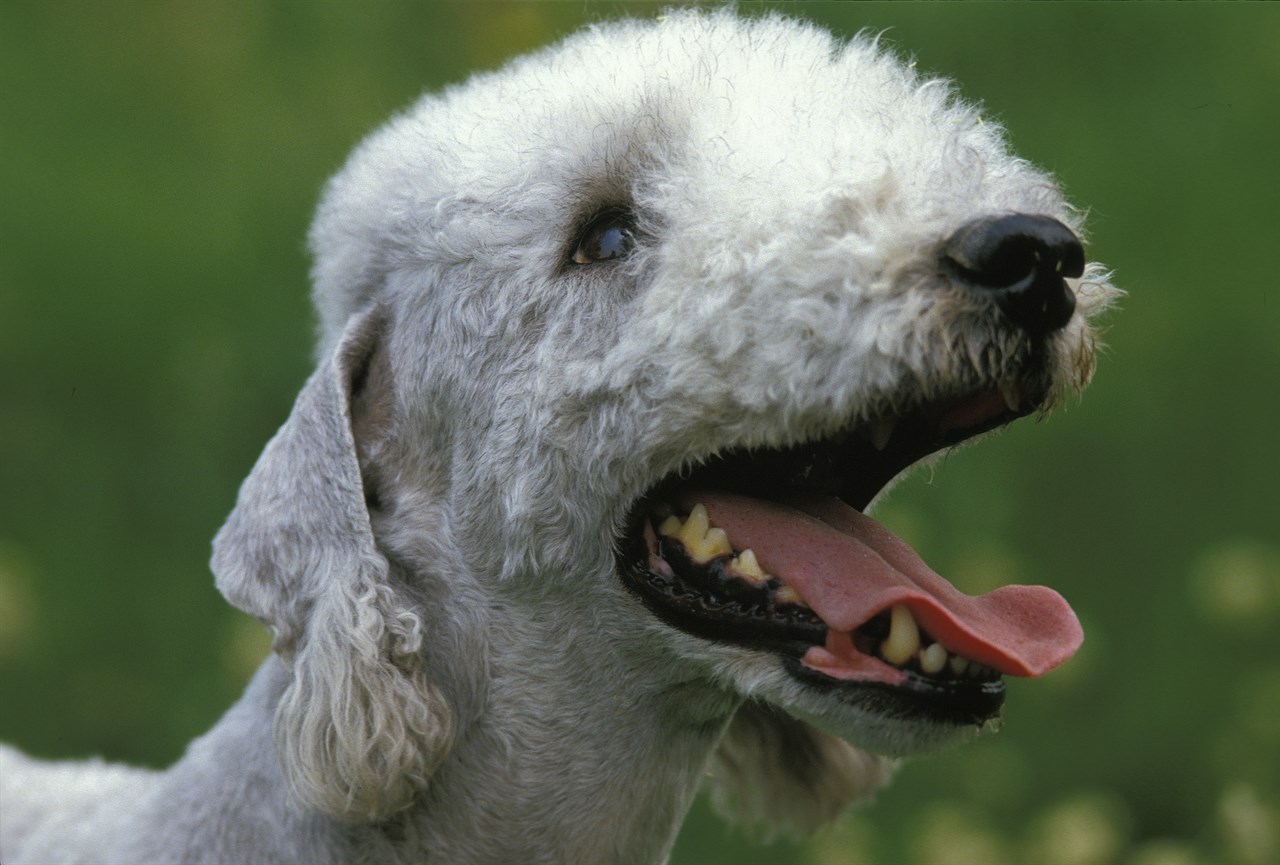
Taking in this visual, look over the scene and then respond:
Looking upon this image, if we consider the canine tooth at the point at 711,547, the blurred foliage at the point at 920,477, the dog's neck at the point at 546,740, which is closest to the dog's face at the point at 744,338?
the canine tooth at the point at 711,547

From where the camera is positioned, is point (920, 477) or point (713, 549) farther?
point (920, 477)

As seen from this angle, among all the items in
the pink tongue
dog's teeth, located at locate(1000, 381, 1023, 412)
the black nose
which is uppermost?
the black nose

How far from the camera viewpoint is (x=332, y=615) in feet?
7.88

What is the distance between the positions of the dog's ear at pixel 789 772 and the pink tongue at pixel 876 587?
0.77 m

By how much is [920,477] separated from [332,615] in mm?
2309

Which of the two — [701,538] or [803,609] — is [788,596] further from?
[701,538]

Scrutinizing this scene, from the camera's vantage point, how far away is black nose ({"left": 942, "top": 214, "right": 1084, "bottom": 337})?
6.94 feet

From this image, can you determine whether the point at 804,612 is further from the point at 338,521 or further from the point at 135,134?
the point at 135,134

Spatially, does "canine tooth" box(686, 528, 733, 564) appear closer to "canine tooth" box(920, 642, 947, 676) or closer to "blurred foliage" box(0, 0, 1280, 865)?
"canine tooth" box(920, 642, 947, 676)

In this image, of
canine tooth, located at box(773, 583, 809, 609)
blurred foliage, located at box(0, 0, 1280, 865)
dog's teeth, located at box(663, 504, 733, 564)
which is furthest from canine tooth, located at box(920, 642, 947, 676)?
blurred foliage, located at box(0, 0, 1280, 865)

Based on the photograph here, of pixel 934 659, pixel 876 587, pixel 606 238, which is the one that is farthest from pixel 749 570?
pixel 606 238

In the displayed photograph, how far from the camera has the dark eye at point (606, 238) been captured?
247cm

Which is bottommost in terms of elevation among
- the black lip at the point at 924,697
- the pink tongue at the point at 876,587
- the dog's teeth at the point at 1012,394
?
the black lip at the point at 924,697

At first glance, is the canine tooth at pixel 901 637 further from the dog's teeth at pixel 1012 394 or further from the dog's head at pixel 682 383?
the dog's teeth at pixel 1012 394
